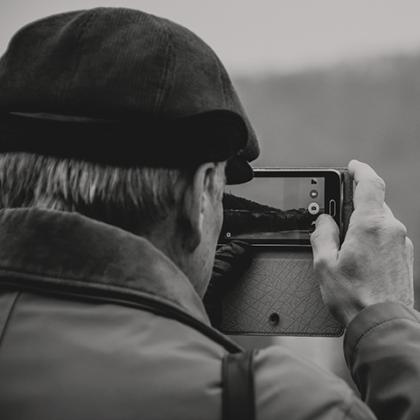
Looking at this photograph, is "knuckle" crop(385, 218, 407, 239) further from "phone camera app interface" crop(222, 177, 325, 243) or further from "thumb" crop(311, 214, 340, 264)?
"phone camera app interface" crop(222, 177, 325, 243)

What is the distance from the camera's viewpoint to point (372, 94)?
2.61m

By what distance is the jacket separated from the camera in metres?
0.56

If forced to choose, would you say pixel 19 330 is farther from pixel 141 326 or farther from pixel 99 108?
pixel 99 108

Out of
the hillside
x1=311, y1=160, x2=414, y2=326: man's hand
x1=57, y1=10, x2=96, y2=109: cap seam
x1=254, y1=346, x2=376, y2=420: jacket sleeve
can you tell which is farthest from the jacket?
the hillside

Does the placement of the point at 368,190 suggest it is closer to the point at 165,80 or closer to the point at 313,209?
the point at 313,209

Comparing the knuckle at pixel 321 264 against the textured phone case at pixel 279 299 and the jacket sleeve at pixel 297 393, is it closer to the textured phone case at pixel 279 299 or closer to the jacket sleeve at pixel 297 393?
the textured phone case at pixel 279 299

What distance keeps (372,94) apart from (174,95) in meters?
2.06

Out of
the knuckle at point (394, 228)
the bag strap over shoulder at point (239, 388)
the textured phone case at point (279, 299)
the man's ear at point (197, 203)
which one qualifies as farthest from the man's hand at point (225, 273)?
the bag strap over shoulder at point (239, 388)

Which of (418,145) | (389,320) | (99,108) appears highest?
(99,108)

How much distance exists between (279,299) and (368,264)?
0.73ft

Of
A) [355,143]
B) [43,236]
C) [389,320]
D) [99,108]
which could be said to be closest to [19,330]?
[43,236]

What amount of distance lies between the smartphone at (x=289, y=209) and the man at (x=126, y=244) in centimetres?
31

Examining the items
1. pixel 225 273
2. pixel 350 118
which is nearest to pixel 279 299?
pixel 225 273

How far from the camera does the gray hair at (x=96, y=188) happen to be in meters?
0.65
